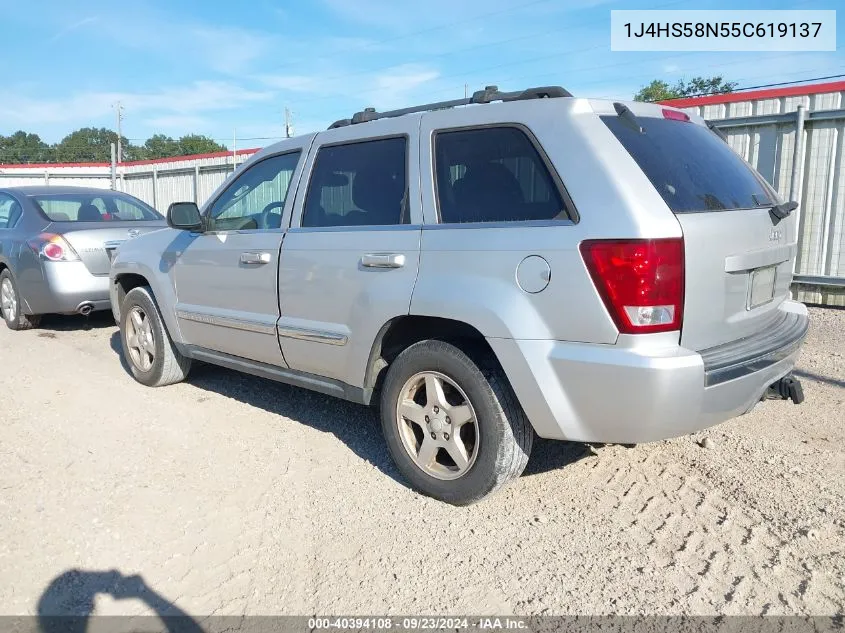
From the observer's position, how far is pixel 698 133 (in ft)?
11.4

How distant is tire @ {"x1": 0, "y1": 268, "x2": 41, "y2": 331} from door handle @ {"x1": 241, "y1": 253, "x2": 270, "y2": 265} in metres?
4.43

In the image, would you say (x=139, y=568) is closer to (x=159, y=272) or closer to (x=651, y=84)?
(x=159, y=272)

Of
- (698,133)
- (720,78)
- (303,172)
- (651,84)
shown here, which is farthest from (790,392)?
(720,78)

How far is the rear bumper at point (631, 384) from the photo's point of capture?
2.68 metres

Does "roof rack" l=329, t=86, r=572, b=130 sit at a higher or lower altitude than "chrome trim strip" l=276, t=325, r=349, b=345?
higher

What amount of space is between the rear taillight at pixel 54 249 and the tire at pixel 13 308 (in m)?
0.72

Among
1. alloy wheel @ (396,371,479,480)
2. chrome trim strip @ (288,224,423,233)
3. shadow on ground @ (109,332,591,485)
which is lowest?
shadow on ground @ (109,332,591,485)

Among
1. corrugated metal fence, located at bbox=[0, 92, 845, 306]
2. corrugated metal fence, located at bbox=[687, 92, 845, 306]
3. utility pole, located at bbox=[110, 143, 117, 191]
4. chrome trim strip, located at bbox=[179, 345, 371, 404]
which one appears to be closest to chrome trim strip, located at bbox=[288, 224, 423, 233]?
chrome trim strip, located at bbox=[179, 345, 371, 404]

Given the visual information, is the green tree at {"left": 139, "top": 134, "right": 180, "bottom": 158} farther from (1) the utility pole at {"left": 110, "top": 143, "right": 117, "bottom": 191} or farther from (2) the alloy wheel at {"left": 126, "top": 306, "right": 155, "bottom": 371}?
(2) the alloy wheel at {"left": 126, "top": 306, "right": 155, "bottom": 371}

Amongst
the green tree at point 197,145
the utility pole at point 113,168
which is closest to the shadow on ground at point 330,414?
the utility pole at point 113,168

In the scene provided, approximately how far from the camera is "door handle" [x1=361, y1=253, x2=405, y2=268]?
339 centimetres

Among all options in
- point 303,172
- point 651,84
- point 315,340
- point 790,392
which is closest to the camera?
point 790,392

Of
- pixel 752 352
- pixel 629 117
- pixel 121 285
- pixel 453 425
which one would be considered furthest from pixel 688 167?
pixel 121 285

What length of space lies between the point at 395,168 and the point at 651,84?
52994mm
